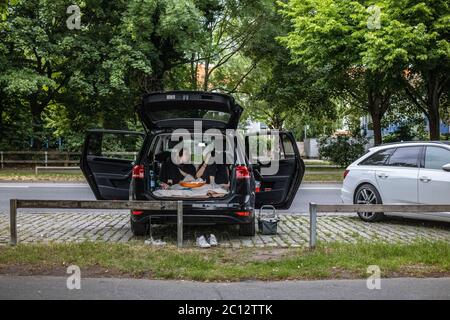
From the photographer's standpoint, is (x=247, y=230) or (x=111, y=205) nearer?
(x=111, y=205)

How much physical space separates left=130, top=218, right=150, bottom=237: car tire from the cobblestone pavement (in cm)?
11

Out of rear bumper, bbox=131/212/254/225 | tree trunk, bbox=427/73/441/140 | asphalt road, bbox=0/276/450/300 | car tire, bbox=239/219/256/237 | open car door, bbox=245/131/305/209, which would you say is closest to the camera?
asphalt road, bbox=0/276/450/300

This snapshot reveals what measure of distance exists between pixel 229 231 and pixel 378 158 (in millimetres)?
3848

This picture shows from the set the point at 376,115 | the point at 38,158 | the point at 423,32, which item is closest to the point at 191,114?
the point at 423,32

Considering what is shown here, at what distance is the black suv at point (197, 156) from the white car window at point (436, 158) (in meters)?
2.61

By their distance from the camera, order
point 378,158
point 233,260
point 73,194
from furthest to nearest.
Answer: point 73,194
point 378,158
point 233,260

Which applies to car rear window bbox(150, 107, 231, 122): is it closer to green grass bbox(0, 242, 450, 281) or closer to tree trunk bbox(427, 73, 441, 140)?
green grass bbox(0, 242, 450, 281)

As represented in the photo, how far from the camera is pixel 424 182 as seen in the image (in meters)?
10.3

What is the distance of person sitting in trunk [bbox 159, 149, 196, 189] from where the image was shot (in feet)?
32.4

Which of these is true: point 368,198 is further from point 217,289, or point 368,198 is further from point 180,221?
point 217,289

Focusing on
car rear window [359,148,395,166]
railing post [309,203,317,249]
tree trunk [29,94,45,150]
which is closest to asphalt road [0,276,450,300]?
railing post [309,203,317,249]

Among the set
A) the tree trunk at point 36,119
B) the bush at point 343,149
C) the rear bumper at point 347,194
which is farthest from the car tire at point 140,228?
the tree trunk at point 36,119

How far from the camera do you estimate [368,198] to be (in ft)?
37.5
